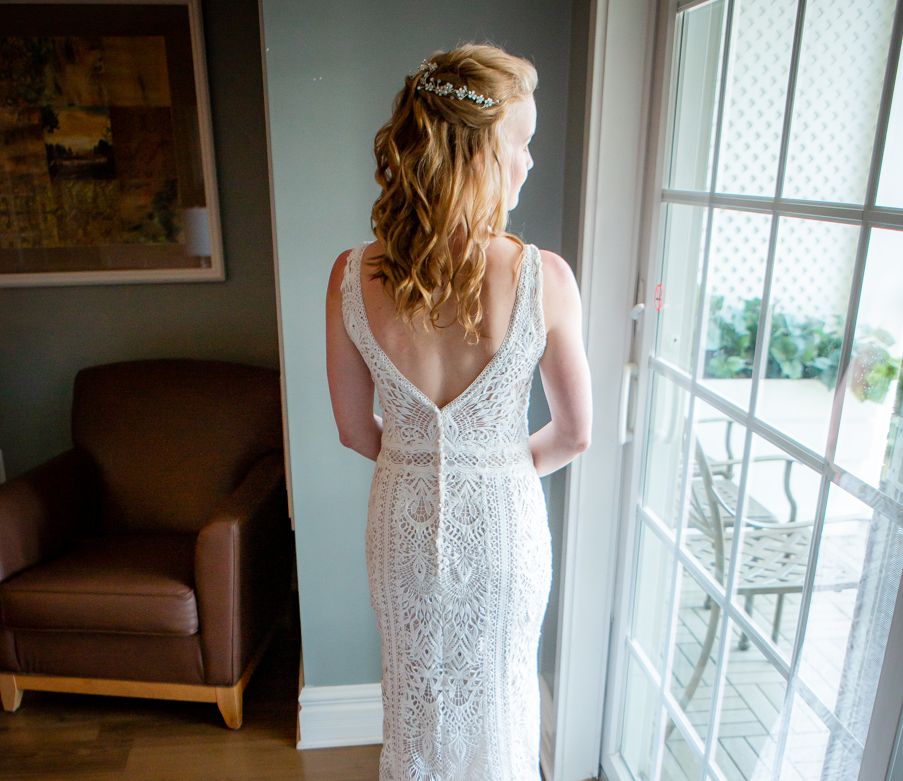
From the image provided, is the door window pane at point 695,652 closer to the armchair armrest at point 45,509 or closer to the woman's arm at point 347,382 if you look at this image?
the woman's arm at point 347,382

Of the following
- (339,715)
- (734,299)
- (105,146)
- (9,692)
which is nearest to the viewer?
(734,299)

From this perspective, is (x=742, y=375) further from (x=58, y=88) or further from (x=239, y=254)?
(x=58, y=88)

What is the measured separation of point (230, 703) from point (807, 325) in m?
1.88

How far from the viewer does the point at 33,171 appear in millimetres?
2688

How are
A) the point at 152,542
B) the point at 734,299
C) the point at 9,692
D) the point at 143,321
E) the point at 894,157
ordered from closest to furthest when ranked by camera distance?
the point at 894,157 → the point at 734,299 → the point at 9,692 → the point at 152,542 → the point at 143,321

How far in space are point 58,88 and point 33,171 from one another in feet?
0.97

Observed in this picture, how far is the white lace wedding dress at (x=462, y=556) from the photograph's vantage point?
49.6 inches

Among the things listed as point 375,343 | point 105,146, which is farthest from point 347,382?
point 105,146

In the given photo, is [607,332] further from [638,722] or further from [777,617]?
[638,722]

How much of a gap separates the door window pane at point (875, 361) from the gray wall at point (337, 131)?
0.86 metres

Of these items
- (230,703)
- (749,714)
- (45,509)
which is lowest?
(230,703)

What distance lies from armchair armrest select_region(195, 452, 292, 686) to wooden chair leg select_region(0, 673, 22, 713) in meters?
0.62

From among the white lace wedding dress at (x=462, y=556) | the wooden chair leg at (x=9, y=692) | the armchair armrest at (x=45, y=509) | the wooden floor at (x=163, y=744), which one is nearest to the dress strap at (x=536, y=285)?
the white lace wedding dress at (x=462, y=556)

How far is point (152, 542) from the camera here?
8.06 feet
